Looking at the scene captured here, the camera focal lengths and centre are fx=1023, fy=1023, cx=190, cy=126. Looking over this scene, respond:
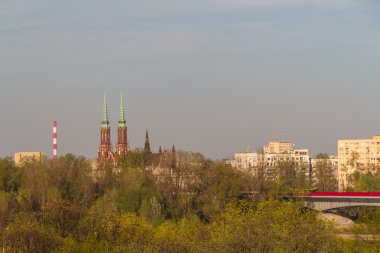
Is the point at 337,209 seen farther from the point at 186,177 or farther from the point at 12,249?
the point at 12,249

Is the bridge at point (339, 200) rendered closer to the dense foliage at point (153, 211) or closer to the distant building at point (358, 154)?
the dense foliage at point (153, 211)

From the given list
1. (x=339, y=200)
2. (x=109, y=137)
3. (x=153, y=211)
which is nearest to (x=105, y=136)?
(x=109, y=137)

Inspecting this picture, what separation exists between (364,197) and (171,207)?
66.4 feet

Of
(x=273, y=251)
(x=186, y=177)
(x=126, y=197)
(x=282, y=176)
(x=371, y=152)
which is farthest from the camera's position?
(x=371, y=152)

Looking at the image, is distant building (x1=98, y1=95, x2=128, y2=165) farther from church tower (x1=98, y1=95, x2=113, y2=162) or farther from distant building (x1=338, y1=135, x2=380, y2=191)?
distant building (x1=338, y1=135, x2=380, y2=191)

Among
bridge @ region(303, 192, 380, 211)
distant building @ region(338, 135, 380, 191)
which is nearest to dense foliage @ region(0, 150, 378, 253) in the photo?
bridge @ region(303, 192, 380, 211)

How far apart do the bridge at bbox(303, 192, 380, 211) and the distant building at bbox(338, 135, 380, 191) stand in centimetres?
7303

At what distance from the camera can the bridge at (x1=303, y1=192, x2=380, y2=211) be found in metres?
99.6

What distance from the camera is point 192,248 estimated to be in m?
45.7

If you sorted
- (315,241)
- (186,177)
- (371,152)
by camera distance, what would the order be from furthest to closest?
1. (371,152)
2. (186,177)
3. (315,241)

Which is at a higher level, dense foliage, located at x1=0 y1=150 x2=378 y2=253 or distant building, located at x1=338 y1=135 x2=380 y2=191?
distant building, located at x1=338 y1=135 x2=380 y2=191

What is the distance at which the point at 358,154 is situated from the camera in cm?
17750

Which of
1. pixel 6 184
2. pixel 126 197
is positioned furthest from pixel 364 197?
pixel 6 184

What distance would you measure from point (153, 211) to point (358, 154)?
97353mm
